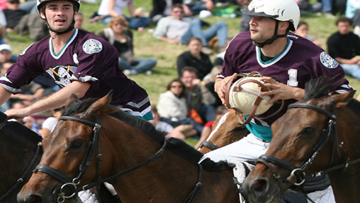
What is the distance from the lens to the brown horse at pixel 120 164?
486 cm

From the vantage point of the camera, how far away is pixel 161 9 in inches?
689

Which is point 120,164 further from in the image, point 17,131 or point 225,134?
point 225,134

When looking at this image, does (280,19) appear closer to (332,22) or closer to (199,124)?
(199,124)

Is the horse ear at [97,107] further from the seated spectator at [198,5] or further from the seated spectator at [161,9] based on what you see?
the seated spectator at [198,5]

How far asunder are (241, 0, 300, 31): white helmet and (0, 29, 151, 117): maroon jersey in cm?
139

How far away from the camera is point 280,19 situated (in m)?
5.68

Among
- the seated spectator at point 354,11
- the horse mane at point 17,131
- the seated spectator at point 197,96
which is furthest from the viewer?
the seated spectator at point 354,11

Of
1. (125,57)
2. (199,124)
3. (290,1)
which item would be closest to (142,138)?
(290,1)

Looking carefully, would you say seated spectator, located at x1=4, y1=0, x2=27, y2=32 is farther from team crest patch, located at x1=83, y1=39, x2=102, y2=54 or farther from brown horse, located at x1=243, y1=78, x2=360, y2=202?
brown horse, located at x1=243, y1=78, x2=360, y2=202

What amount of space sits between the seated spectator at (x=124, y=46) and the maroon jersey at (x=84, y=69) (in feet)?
22.0

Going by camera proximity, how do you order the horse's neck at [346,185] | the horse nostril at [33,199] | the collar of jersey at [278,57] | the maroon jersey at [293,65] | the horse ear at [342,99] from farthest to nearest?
the collar of jersey at [278,57] → the maroon jersey at [293,65] → the horse's neck at [346,185] → the horse ear at [342,99] → the horse nostril at [33,199]

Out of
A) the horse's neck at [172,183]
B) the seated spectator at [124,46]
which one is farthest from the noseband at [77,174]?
the seated spectator at [124,46]

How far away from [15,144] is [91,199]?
0.85m

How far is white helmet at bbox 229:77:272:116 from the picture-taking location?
5391 millimetres
